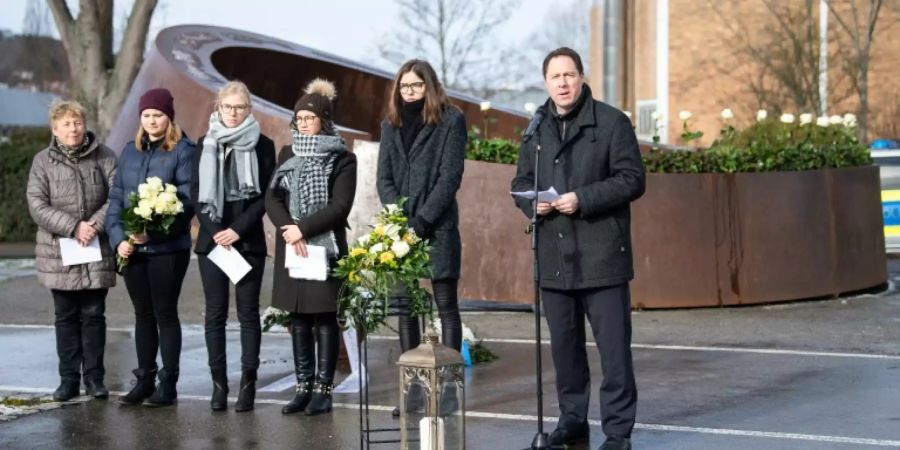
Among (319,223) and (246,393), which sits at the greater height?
(319,223)

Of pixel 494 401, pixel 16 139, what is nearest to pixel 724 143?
pixel 494 401

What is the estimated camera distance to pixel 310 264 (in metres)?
7.87

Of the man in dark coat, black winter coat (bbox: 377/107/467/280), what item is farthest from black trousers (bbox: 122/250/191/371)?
the man in dark coat

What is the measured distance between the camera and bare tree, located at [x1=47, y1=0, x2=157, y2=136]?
883 inches

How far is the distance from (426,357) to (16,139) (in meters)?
17.9

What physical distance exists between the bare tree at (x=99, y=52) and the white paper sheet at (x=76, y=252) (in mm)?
14157

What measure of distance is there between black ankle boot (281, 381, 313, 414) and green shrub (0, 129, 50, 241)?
49.4ft

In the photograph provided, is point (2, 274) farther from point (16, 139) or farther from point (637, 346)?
point (637, 346)

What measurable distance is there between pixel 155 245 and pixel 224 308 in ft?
1.76

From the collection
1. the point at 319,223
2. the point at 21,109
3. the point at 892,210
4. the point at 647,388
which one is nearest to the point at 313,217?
the point at 319,223

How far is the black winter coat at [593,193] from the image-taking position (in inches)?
263

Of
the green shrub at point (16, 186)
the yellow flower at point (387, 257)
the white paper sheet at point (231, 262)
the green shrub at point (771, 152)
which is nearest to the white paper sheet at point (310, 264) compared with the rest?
the white paper sheet at point (231, 262)

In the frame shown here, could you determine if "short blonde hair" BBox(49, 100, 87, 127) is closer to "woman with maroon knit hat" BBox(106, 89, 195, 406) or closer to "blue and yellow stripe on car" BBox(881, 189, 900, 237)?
"woman with maroon knit hat" BBox(106, 89, 195, 406)

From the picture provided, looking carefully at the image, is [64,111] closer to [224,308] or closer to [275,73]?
[224,308]
